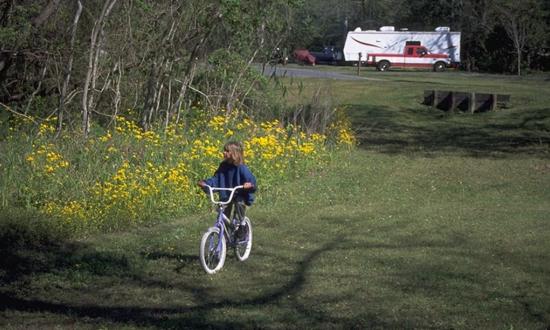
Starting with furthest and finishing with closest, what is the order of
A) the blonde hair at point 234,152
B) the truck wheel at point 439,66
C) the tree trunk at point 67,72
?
the truck wheel at point 439,66
the tree trunk at point 67,72
the blonde hair at point 234,152

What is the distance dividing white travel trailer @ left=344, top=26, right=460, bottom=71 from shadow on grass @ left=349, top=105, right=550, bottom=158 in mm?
29749

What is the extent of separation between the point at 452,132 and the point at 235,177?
51.1 ft

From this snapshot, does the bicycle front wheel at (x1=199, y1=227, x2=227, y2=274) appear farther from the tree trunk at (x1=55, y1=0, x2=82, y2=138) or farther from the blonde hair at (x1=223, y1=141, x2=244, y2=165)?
the tree trunk at (x1=55, y1=0, x2=82, y2=138)

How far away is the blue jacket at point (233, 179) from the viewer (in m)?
9.34

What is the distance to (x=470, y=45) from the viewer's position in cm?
6047

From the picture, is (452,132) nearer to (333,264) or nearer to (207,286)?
(333,264)

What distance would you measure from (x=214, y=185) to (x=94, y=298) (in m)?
1.90

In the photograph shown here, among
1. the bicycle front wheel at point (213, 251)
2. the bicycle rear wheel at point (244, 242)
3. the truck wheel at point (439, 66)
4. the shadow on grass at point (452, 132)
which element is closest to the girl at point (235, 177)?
the bicycle rear wheel at point (244, 242)

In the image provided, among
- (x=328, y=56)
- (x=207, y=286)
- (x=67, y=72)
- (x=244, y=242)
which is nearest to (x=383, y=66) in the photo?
(x=328, y=56)

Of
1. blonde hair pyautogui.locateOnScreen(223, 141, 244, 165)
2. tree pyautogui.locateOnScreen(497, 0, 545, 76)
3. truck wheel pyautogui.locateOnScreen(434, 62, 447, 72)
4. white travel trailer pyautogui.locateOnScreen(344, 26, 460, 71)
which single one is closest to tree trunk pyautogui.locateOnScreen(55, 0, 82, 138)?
blonde hair pyautogui.locateOnScreen(223, 141, 244, 165)

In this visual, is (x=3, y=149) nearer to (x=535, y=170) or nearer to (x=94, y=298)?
(x=94, y=298)

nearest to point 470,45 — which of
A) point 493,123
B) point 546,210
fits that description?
point 493,123

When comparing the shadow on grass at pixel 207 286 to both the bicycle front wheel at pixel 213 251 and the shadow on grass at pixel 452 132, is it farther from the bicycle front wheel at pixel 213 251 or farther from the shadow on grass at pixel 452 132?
the shadow on grass at pixel 452 132

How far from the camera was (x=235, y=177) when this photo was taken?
941 centimetres
